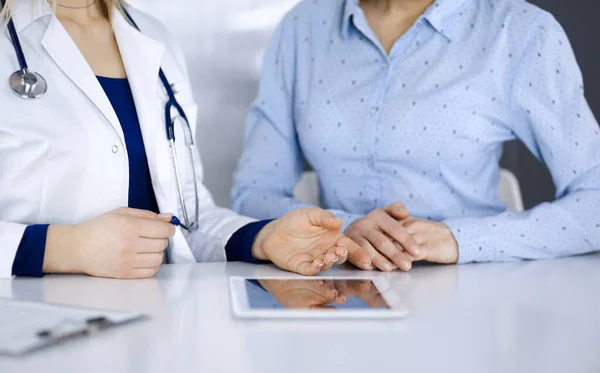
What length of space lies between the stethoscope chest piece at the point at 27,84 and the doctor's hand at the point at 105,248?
0.21 m

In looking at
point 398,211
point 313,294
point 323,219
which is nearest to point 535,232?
point 398,211

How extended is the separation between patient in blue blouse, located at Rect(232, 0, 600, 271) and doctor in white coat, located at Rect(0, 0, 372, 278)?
0.18 metres

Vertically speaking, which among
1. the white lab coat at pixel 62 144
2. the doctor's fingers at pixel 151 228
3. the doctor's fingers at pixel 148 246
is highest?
the white lab coat at pixel 62 144

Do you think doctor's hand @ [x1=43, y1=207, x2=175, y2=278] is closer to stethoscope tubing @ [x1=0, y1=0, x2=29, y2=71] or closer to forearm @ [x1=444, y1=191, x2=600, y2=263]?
stethoscope tubing @ [x1=0, y1=0, x2=29, y2=71]

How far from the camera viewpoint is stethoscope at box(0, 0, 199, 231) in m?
1.10

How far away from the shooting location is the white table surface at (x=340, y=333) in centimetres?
68

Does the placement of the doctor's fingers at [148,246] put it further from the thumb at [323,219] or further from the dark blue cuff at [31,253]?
the thumb at [323,219]

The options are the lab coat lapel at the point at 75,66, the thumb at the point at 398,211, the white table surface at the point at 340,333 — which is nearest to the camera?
the white table surface at the point at 340,333

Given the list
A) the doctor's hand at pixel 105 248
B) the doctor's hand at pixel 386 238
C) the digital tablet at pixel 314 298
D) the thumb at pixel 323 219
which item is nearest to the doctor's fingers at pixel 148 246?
the doctor's hand at pixel 105 248

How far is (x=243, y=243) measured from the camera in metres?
1.25

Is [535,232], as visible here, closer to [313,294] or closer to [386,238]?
[386,238]

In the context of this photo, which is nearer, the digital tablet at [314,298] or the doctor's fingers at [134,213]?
the digital tablet at [314,298]

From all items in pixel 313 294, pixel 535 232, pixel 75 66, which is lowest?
pixel 535 232

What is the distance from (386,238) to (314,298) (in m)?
0.34
